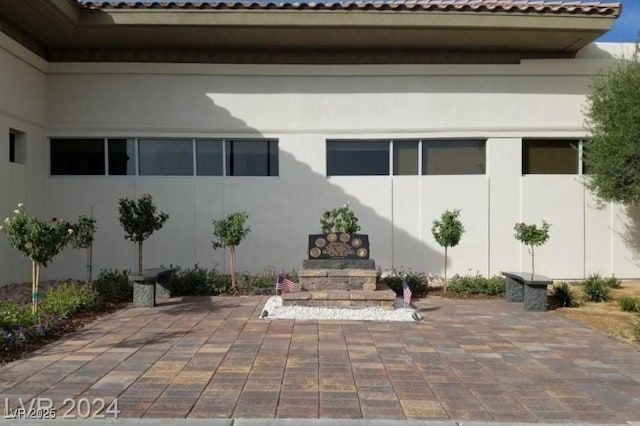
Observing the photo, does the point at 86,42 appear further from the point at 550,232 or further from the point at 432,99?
the point at 550,232

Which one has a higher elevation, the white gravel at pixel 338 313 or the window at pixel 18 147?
the window at pixel 18 147

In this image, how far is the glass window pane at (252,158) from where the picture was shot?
43.4ft

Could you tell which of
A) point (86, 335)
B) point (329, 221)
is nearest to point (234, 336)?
point (86, 335)

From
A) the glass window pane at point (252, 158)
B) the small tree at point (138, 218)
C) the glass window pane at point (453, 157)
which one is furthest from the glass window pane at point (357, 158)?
the small tree at point (138, 218)

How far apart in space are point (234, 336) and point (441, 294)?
224 inches

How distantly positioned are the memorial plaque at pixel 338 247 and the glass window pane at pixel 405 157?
3081 millimetres

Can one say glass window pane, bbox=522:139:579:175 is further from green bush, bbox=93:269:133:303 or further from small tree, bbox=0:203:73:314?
small tree, bbox=0:203:73:314

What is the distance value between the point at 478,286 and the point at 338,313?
13.4 ft

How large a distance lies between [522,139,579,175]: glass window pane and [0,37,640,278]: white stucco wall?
28cm

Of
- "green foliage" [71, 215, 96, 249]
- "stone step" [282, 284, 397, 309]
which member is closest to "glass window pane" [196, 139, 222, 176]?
"green foliage" [71, 215, 96, 249]

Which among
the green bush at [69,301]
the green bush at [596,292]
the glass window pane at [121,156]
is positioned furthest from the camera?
the glass window pane at [121,156]

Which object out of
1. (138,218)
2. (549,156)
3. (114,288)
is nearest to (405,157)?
(549,156)

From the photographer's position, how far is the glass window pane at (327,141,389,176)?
13.2 meters

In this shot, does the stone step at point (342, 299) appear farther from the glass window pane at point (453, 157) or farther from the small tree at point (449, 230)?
the glass window pane at point (453, 157)
